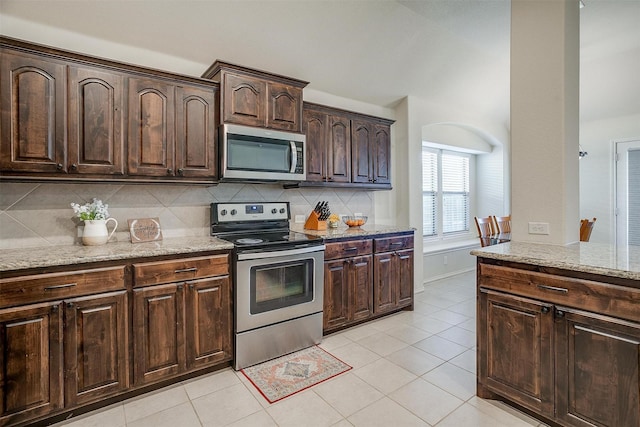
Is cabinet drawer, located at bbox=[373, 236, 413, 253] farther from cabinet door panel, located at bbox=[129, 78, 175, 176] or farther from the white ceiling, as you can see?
cabinet door panel, located at bbox=[129, 78, 175, 176]

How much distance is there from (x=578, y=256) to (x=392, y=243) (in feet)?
5.96

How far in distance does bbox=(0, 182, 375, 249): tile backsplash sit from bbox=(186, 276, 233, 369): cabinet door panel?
0.77m

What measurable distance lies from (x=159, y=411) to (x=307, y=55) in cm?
331

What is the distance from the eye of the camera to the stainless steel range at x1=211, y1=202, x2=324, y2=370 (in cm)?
252

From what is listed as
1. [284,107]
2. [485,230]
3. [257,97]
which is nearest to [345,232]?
[284,107]

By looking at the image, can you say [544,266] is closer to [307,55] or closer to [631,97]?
[307,55]

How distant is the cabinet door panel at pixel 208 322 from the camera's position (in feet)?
7.73

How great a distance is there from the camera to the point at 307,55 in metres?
3.35

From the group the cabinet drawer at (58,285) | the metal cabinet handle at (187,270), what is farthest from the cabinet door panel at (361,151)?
the cabinet drawer at (58,285)

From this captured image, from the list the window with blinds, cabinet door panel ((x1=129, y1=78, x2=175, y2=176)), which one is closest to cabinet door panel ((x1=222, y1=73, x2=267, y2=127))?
cabinet door panel ((x1=129, y1=78, x2=175, y2=176))

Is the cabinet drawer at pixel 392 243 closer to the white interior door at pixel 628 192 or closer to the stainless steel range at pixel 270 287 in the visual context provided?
the stainless steel range at pixel 270 287

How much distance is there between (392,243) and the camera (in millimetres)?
3559

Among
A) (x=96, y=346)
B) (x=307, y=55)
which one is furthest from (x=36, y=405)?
(x=307, y=55)

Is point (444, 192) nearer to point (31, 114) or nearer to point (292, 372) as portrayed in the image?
point (292, 372)
